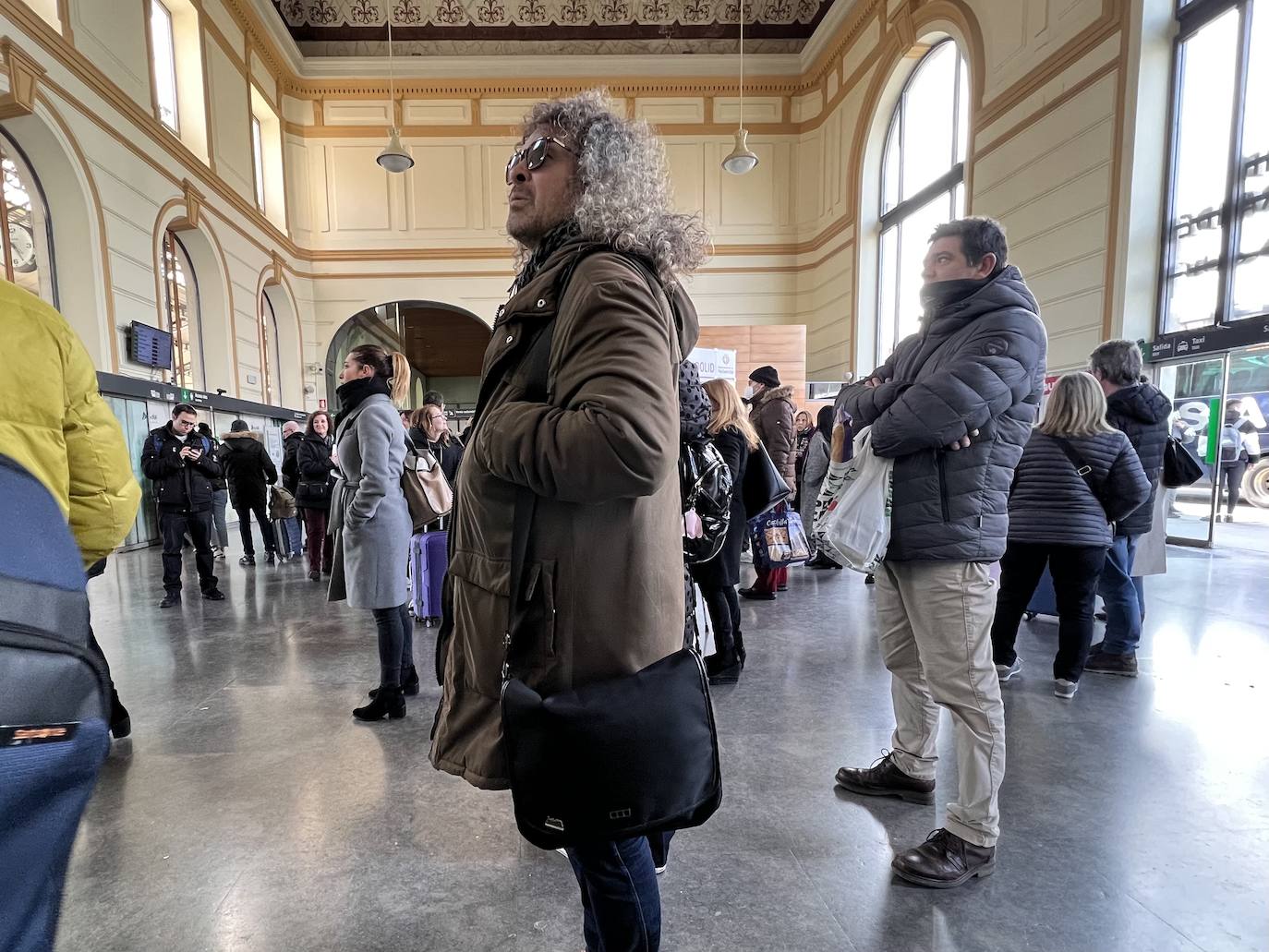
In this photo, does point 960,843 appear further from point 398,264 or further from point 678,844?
point 398,264

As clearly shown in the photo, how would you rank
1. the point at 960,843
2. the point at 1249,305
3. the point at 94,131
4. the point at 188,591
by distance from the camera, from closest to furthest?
the point at 960,843
the point at 188,591
the point at 1249,305
the point at 94,131

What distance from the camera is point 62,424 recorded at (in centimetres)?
124

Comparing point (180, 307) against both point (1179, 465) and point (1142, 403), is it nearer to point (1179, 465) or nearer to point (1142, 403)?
point (1142, 403)

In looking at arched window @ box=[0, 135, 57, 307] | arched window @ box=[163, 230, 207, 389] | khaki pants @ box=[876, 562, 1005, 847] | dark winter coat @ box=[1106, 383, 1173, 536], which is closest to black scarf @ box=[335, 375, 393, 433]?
khaki pants @ box=[876, 562, 1005, 847]

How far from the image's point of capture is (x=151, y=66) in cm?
907

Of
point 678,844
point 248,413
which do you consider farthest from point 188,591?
point 248,413

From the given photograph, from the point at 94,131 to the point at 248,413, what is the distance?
494 cm

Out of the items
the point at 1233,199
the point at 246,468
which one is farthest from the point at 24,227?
the point at 1233,199

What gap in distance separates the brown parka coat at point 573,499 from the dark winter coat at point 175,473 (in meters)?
5.42

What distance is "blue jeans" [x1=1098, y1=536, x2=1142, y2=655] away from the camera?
346 cm

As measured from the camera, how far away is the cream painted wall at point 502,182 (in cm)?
735

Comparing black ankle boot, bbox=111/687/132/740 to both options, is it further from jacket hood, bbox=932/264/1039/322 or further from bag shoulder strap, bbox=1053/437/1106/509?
bag shoulder strap, bbox=1053/437/1106/509

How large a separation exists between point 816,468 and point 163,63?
11.5 metres

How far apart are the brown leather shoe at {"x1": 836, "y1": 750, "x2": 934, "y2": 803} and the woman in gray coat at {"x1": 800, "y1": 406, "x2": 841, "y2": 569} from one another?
10.8ft
